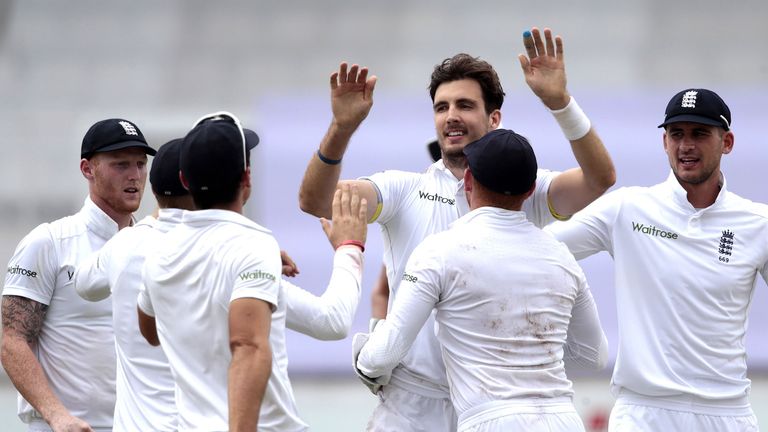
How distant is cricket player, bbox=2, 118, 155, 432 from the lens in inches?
196

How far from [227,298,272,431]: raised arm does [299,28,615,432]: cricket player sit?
1226 millimetres

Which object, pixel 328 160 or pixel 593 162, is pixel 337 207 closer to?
pixel 328 160

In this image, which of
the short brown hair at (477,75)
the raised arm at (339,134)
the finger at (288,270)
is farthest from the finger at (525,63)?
the finger at (288,270)

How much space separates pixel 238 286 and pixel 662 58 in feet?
24.1

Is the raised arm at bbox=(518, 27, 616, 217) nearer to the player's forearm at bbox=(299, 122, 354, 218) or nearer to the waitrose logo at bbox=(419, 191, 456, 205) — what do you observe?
the waitrose logo at bbox=(419, 191, 456, 205)

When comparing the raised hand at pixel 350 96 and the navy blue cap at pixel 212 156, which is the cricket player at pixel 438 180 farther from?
the navy blue cap at pixel 212 156

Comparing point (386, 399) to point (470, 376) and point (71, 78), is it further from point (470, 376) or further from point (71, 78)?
point (71, 78)

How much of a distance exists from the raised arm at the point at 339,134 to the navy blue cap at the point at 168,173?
655 millimetres

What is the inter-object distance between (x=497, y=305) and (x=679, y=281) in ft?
4.13

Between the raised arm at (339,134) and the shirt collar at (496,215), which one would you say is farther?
the raised arm at (339,134)

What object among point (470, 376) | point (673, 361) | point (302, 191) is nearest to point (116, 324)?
point (302, 191)

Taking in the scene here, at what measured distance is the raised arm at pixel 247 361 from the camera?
10.8 ft

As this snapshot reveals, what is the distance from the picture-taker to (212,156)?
3.49 m

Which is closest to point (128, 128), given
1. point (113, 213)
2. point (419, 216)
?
point (113, 213)
